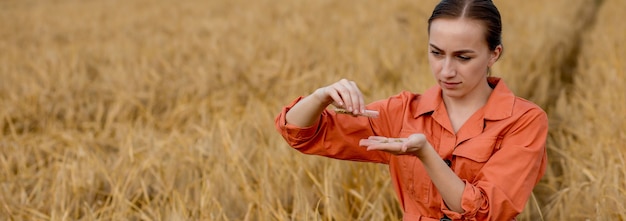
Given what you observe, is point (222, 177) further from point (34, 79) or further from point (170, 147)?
point (34, 79)

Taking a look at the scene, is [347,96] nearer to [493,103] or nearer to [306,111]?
[306,111]

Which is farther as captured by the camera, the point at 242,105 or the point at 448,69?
the point at 242,105

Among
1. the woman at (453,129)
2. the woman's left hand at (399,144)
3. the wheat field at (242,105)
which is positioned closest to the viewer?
the woman's left hand at (399,144)

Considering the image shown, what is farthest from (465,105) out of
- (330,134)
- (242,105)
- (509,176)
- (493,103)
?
(242,105)

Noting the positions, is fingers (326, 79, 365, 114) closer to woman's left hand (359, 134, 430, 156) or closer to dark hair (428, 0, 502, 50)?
woman's left hand (359, 134, 430, 156)

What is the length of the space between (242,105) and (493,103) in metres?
2.39

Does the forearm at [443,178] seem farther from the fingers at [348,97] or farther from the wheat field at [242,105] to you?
the wheat field at [242,105]

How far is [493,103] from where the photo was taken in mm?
1640

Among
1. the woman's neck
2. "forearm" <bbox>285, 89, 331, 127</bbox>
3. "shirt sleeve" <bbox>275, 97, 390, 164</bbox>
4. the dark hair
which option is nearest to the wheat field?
"shirt sleeve" <bbox>275, 97, 390, 164</bbox>

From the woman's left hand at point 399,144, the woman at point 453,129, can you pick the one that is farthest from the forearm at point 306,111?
the woman's left hand at point 399,144

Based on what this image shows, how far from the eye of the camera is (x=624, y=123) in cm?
268

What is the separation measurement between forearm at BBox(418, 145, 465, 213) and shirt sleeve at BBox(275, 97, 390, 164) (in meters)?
0.27

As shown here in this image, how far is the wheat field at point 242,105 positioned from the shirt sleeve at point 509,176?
519 millimetres

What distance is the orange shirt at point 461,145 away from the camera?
5.03 ft
